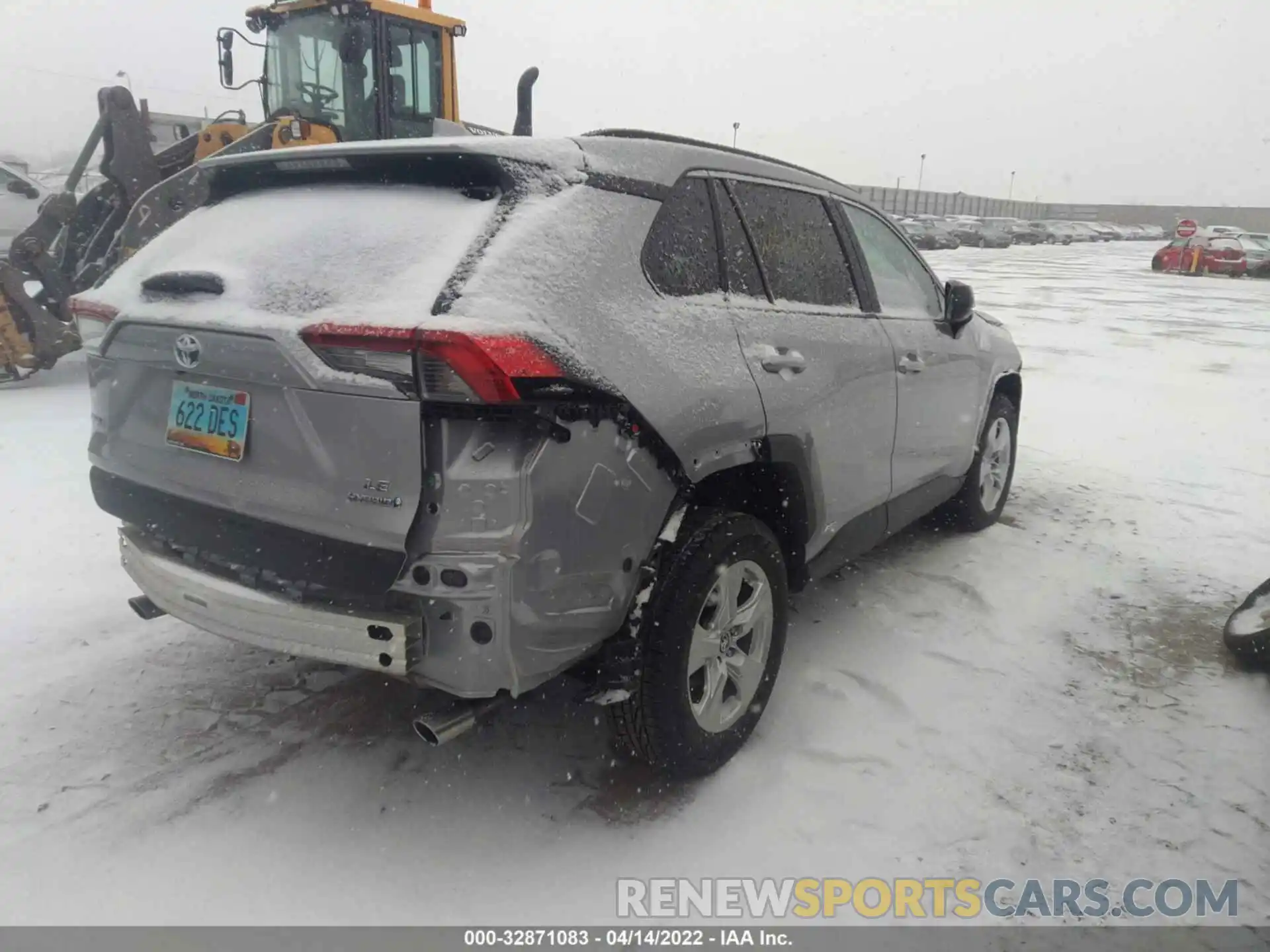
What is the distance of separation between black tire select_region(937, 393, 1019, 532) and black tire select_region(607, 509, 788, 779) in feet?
8.17

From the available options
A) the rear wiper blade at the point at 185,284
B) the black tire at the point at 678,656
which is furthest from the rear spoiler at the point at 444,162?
the black tire at the point at 678,656

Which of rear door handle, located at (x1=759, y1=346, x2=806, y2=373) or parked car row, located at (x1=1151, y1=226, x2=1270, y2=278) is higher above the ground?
parked car row, located at (x1=1151, y1=226, x2=1270, y2=278)

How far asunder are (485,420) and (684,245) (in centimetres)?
98

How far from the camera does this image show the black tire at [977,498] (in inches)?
187

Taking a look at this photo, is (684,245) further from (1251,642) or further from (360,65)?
(360,65)

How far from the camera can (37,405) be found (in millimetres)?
7293

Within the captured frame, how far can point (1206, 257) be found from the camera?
93.1ft

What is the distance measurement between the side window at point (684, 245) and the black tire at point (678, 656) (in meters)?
0.68

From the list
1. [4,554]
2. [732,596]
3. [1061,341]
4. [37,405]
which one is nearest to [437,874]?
[732,596]

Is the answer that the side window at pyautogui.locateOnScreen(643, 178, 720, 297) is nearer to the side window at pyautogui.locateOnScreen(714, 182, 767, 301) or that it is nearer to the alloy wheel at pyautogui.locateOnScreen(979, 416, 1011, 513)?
the side window at pyautogui.locateOnScreen(714, 182, 767, 301)

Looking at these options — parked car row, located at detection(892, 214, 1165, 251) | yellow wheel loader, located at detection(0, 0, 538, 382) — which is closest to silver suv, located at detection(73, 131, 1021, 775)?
yellow wheel loader, located at detection(0, 0, 538, 382)

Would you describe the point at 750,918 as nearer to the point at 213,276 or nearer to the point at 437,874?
the point at 437,874

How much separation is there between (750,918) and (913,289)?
2.88m

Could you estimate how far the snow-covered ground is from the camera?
7.69ft
